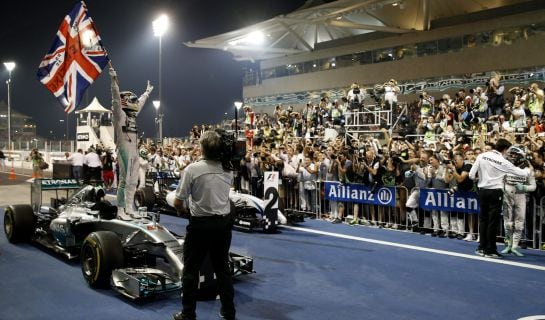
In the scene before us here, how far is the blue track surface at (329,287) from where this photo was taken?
5.81 metres

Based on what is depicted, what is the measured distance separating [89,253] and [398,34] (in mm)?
27221

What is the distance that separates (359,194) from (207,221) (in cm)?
748

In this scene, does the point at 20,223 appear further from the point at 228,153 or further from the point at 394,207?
the point at 394,207

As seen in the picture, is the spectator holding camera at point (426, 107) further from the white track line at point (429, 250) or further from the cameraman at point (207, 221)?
the cameraman at point (207, 221)

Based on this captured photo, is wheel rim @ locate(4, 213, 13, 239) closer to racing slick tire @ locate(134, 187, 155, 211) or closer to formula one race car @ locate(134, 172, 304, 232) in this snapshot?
formula one race car @ locate(134, 172, 304, 232)

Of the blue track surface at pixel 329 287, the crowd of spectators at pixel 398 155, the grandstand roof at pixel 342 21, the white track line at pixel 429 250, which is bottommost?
the blue track surface at pixel 329 287

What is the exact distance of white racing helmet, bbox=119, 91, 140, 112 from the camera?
795 centimetres

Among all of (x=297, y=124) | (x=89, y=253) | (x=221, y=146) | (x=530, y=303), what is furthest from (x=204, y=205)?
(x=297, y=124)

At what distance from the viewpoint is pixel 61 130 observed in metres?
89.2

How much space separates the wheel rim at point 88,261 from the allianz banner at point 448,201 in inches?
272

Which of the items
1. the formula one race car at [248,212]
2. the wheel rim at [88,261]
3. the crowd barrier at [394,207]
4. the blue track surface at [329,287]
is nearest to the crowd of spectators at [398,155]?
the crowd barrier at [394,207]

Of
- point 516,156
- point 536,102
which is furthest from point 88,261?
point 536,102

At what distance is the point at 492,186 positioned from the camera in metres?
8.31

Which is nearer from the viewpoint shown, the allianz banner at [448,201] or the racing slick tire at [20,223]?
the racing slick tire at [20,223]
